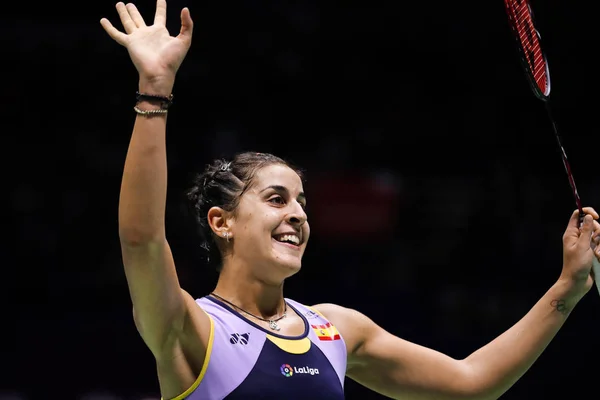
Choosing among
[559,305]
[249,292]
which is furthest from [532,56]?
[249,292]

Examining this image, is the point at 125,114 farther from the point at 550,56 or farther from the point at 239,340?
the point at 239,340

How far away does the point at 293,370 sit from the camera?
10.6 feet

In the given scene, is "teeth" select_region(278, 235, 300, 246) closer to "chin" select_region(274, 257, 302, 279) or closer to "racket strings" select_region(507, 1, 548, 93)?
"chin" select_region(274, 257, 302, 279)

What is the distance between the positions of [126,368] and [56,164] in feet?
6.22

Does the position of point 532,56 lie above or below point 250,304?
above

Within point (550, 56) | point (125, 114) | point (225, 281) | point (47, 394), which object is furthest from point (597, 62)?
point (225, 281)

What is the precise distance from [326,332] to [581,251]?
1044 mm

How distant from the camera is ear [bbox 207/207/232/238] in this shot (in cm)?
354

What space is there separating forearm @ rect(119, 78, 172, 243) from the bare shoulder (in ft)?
3.69

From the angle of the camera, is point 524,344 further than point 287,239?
Yes

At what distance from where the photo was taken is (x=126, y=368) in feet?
19.9

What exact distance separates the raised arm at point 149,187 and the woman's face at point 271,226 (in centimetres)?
54

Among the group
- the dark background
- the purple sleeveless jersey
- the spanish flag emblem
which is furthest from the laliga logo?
the dark background

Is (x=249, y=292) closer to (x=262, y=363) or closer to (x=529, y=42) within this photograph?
(x=262, y=363)
